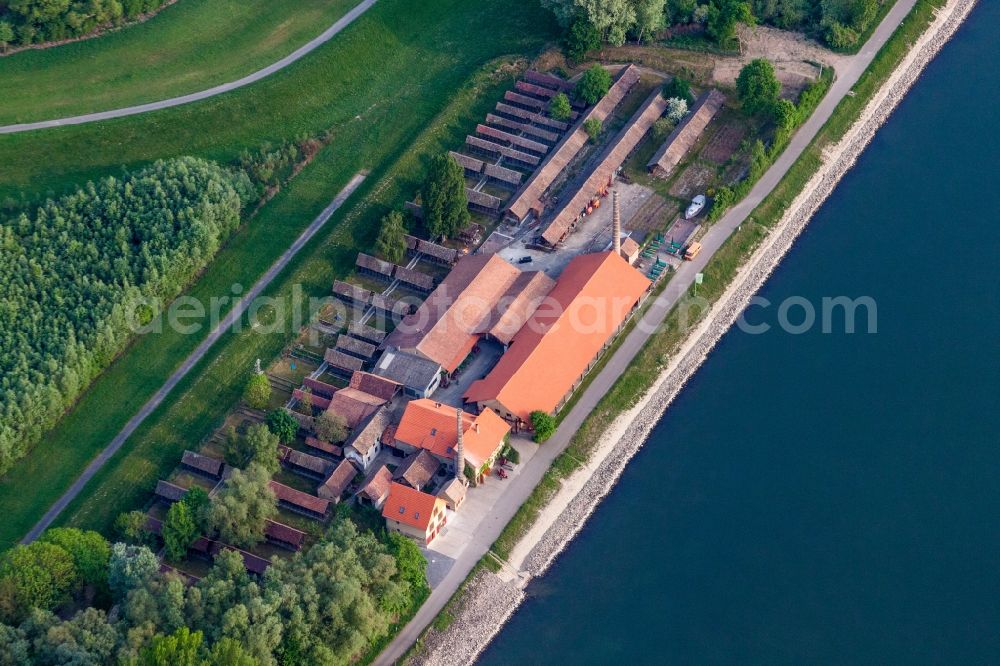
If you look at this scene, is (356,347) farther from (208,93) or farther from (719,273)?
(208,93)

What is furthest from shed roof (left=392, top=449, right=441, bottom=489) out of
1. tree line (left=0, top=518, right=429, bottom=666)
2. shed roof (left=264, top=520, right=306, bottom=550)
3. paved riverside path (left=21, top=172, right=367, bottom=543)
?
paved riverside path (left=21, top=172, right=367, bottom=543)

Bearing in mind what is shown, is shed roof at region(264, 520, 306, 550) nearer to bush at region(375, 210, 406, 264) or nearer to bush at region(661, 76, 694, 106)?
bush at region(375, 210, 406, 264)

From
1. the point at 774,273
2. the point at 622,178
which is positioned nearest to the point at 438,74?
the point at 622,178

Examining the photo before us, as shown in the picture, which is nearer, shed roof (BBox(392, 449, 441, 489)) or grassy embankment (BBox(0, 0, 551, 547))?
shed roof (BBox(392, 449, 441, 489))

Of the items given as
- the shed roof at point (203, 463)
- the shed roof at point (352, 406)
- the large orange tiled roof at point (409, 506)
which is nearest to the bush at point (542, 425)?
the large orange tiled roof at point (409, 506)

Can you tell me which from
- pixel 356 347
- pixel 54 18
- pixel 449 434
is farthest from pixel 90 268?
pixel 449 434

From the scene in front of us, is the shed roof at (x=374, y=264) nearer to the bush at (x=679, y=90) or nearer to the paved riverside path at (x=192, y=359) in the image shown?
the paved riverside path at (x=192, y=359)
